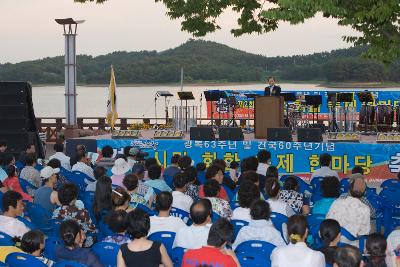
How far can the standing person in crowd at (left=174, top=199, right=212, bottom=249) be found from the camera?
685cm

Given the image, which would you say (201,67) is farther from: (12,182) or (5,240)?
(5,240)

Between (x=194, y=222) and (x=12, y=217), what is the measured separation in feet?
6.72

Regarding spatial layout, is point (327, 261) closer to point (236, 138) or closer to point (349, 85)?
point (236, 138)

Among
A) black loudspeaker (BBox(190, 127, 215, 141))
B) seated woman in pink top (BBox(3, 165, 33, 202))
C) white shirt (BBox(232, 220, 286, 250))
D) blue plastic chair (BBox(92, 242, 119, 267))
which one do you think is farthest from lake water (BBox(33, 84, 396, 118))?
blue plastic chair (BBox(92, 242, 119, 267))

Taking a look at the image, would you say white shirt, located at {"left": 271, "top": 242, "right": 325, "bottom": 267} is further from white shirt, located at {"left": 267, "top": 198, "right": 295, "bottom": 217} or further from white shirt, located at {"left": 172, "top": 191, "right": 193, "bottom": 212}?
white shirt, located at {"left": 172, "top": 191, "right": 193, "bottom": 212}

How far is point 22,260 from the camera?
19.0ft

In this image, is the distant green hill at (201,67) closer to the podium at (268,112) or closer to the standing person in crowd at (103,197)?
the podium at (268,112)

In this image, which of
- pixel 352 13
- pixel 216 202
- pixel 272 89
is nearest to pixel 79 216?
pixel 216 202

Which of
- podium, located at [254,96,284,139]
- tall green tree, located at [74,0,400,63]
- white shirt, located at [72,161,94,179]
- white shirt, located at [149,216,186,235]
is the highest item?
tall green tree, located at [74,0,400,63]

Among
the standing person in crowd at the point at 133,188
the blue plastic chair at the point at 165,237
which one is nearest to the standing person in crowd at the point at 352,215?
the blue plastic chair at the point at 165,237

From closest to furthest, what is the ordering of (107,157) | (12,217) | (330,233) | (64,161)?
(330,233), (12,217), (64,161), (107,157)

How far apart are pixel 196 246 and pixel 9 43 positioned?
1472 inches

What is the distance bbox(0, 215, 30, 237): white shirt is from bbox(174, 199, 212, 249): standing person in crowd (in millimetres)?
1712

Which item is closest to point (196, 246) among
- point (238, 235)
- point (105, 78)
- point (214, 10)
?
point (238, 235)
